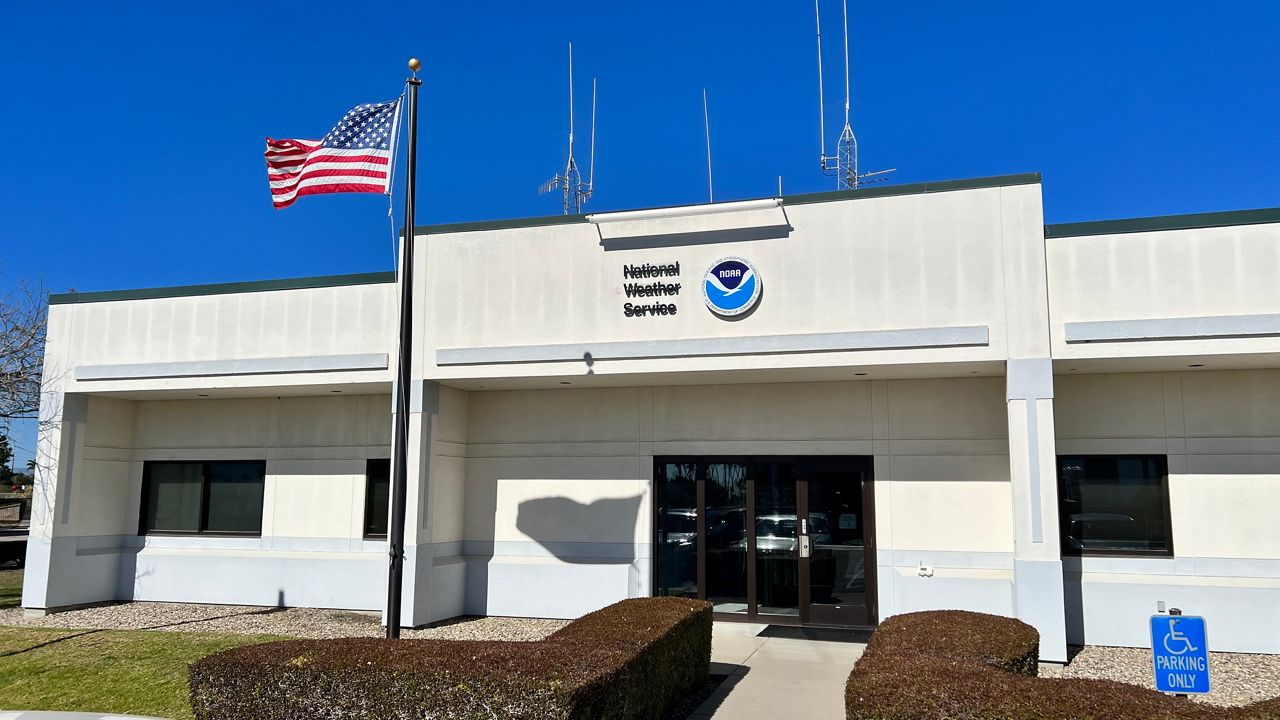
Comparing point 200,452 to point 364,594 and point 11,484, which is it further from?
point 11,484

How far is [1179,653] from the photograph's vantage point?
7.95 metres

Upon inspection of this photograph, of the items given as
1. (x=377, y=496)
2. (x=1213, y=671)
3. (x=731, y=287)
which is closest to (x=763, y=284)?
(x=731, y=287)

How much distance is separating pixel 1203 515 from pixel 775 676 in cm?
667

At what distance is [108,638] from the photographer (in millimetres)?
12953

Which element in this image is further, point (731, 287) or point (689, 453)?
point (689, 453)

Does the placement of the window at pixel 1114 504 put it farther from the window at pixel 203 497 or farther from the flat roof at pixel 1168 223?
the window at pixel 203 497

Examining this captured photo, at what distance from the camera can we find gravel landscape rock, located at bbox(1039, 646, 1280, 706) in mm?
9953

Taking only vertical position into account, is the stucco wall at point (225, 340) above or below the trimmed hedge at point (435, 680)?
above

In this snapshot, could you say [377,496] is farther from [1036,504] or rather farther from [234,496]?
[1036,504]

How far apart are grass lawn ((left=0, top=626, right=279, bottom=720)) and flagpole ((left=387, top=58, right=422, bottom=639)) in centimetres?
226

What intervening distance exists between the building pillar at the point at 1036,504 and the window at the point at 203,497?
12726 millimetres

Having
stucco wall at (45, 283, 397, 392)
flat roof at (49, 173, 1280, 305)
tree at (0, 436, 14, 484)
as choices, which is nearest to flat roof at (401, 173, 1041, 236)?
flat roof at (49, 173, 1280, 305)

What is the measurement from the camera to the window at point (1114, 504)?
1297cm

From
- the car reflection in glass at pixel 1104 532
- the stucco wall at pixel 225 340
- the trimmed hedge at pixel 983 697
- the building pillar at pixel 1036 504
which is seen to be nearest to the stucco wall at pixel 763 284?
the building pillar at pixel 1036 504
